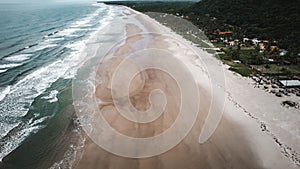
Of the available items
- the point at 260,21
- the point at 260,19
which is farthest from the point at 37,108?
the point at 260,19

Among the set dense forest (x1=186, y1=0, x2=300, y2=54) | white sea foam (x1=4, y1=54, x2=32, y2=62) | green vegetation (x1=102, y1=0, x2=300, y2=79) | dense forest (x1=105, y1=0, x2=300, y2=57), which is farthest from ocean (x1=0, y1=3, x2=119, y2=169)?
dense forest (x1=186, y1=0, x2=300, y2=54)

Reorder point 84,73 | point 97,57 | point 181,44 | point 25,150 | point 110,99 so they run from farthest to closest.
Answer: point 181,44 < point 97,57 < point 84,73 < point 110,99 < point 25,150

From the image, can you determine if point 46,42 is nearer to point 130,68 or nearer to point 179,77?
point 130,68

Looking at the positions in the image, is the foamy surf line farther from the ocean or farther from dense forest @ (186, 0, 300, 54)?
dense forest @ (186, 0, 300, 54)

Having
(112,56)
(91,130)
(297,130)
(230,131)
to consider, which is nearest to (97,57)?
(112,56)

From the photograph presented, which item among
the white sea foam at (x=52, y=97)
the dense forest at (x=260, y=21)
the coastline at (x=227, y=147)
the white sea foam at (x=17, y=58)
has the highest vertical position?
the dense forest at (x=260, y=21)

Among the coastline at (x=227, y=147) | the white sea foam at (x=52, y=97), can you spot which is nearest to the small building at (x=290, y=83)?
the coastline at (x=227, y=147)

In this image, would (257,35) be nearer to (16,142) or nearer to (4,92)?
(4,92)

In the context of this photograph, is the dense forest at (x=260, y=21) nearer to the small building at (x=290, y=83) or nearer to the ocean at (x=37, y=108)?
the small building at (x=290, y=83)

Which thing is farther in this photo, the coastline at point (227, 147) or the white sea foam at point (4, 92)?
the white sea foam at point (4, 92)
